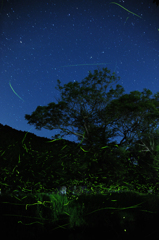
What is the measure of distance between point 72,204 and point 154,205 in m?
2.43

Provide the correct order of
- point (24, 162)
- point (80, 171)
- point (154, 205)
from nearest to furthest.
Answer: point (154, 205), point (24, 162), point (80, 171)

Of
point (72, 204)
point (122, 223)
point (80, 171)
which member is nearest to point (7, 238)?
point (72, 204)

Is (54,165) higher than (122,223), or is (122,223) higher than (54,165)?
(54,165)

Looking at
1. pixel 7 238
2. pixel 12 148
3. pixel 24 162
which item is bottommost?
pixel 7 238

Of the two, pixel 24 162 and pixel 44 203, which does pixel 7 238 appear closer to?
pixel 44 203

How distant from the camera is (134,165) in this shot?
18.3 meters

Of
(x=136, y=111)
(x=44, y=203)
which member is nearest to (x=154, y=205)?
(x=44, y=203)

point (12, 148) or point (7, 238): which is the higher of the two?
point (12, 148)

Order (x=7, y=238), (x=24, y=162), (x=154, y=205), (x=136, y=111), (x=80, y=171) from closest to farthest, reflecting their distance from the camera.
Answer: (x=7, y=238) → (x=154, y=205) → (x=24, y=162) → (x=80, y=171) → (x=136, y=111)

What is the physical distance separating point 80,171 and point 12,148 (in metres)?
3.97

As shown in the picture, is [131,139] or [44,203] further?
[131,139]

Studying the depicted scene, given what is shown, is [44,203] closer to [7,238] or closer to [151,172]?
[7,238]

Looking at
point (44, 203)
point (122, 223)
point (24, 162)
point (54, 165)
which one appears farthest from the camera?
point (54, 165)

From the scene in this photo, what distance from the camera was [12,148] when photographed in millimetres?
6426
